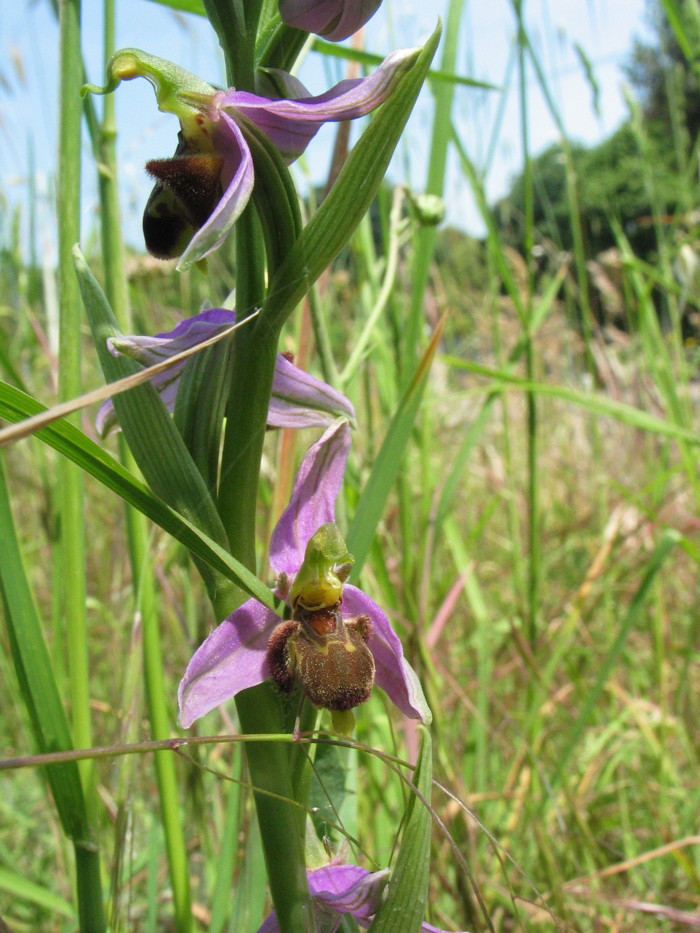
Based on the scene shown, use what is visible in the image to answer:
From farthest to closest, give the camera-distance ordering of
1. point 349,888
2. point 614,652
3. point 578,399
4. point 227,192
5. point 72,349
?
point 578,399
point 614,652
point 72,349
point 349,888
point 227,192

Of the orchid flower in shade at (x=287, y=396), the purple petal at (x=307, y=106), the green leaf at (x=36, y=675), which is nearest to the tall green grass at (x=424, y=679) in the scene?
the green leaf at (x=36, y=675)

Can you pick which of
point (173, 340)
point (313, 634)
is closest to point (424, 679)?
point (313, 634)

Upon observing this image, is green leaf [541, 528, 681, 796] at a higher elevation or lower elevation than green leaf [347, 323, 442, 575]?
lower

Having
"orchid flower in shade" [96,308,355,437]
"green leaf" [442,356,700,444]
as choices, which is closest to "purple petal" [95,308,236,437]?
"orchid flower in shade" [96,308,355,437]

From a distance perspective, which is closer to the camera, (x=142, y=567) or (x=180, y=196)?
(x=180, y=196)

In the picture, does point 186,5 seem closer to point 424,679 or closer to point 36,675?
point 36,675

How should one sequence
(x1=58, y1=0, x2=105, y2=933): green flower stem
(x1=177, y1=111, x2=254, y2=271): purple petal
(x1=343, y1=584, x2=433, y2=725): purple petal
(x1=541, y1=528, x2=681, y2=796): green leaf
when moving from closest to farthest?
(x1=177, y1=111, x2=254, y2=271): purple petal
(x1=343, y1=584, x2=433, y2=725): purple petal
(x1=58, y1=0, x2=105, y2=933): green flower stem
(x1=541, y1=528, x2=681, y2=796): green leaf

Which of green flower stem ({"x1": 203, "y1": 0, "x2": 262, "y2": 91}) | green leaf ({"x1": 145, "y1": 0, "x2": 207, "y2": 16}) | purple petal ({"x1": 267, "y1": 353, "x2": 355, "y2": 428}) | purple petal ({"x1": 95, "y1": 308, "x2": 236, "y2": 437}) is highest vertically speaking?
green leaf ({"x1": 145, "y1": 0, "x2": 207, "y2": 16})

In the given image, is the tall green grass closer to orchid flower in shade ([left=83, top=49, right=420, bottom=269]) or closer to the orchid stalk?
the orchid stalk
